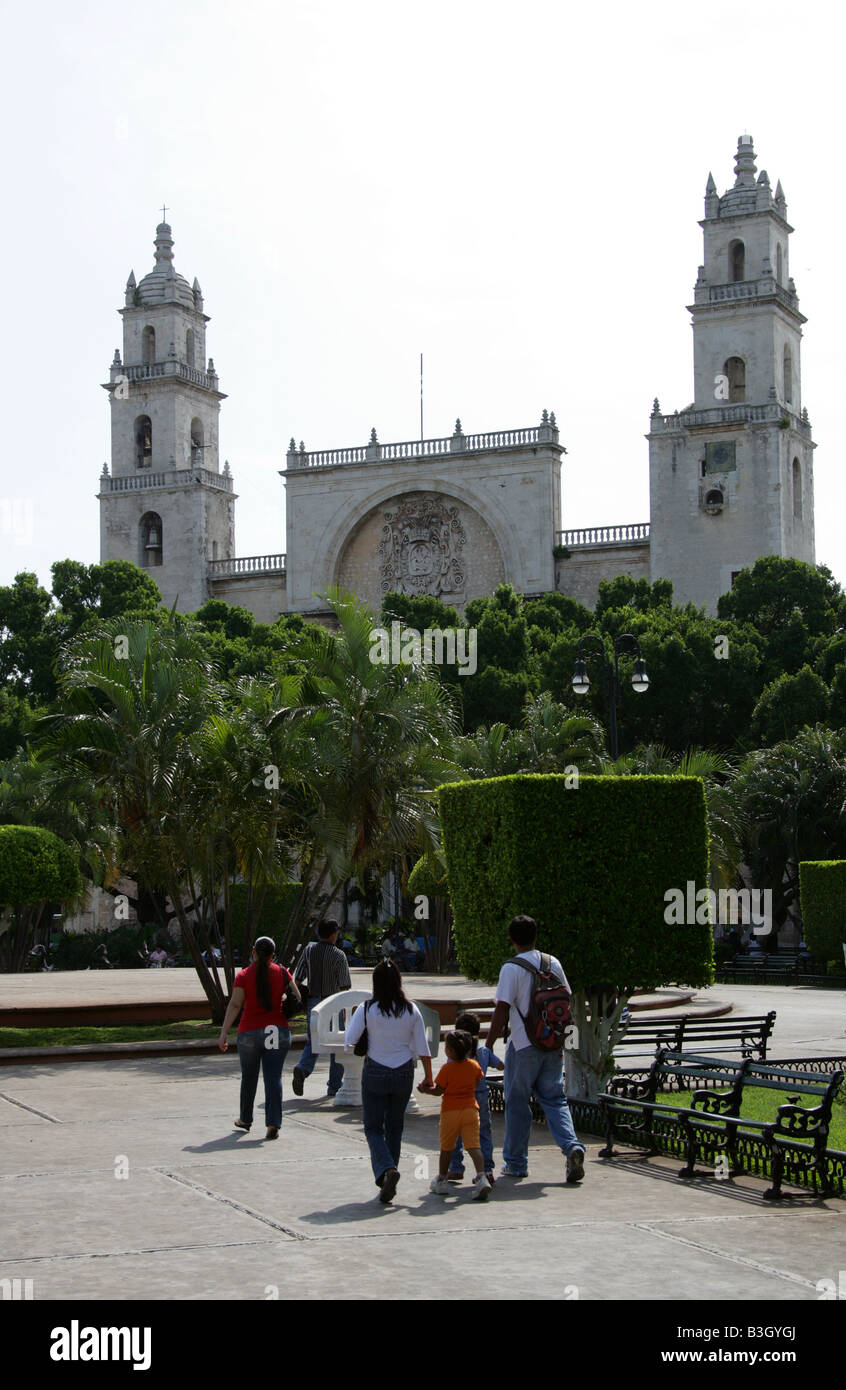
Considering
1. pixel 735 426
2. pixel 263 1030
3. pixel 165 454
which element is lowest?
pixel 263 1030

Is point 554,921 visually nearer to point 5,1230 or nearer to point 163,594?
point 5,1230

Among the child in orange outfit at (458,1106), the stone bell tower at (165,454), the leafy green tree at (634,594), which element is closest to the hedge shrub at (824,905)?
the child in orange outfit at (458,1106)

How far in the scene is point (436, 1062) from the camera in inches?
617

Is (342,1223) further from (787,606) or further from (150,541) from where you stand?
(150,541)

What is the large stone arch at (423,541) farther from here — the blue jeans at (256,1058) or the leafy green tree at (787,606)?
the blue jeans at (256,1058)

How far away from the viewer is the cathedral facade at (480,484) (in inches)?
2373

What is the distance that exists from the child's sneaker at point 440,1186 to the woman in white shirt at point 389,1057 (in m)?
0.24

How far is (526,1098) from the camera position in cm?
994

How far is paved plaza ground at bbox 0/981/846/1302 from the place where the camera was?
718 cm

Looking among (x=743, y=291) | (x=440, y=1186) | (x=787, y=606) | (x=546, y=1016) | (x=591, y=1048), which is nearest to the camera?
(x=440, y=1186)

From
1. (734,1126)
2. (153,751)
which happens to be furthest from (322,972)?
(734,1126)

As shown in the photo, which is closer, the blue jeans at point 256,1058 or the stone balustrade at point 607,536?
the blue jeans at point 256,1058

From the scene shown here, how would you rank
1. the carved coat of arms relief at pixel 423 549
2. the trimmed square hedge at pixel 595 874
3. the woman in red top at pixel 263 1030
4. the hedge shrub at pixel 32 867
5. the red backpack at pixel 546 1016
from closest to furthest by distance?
the red backpack at pixel 546 1016 < the woman in red top at pixel 263 1030 < the trimmed square hedge at pixel 595 874 < the hedge shrub at pixel 32 867 < the carved coat of arms relief at pixel 423 549

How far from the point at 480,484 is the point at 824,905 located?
36023mm
